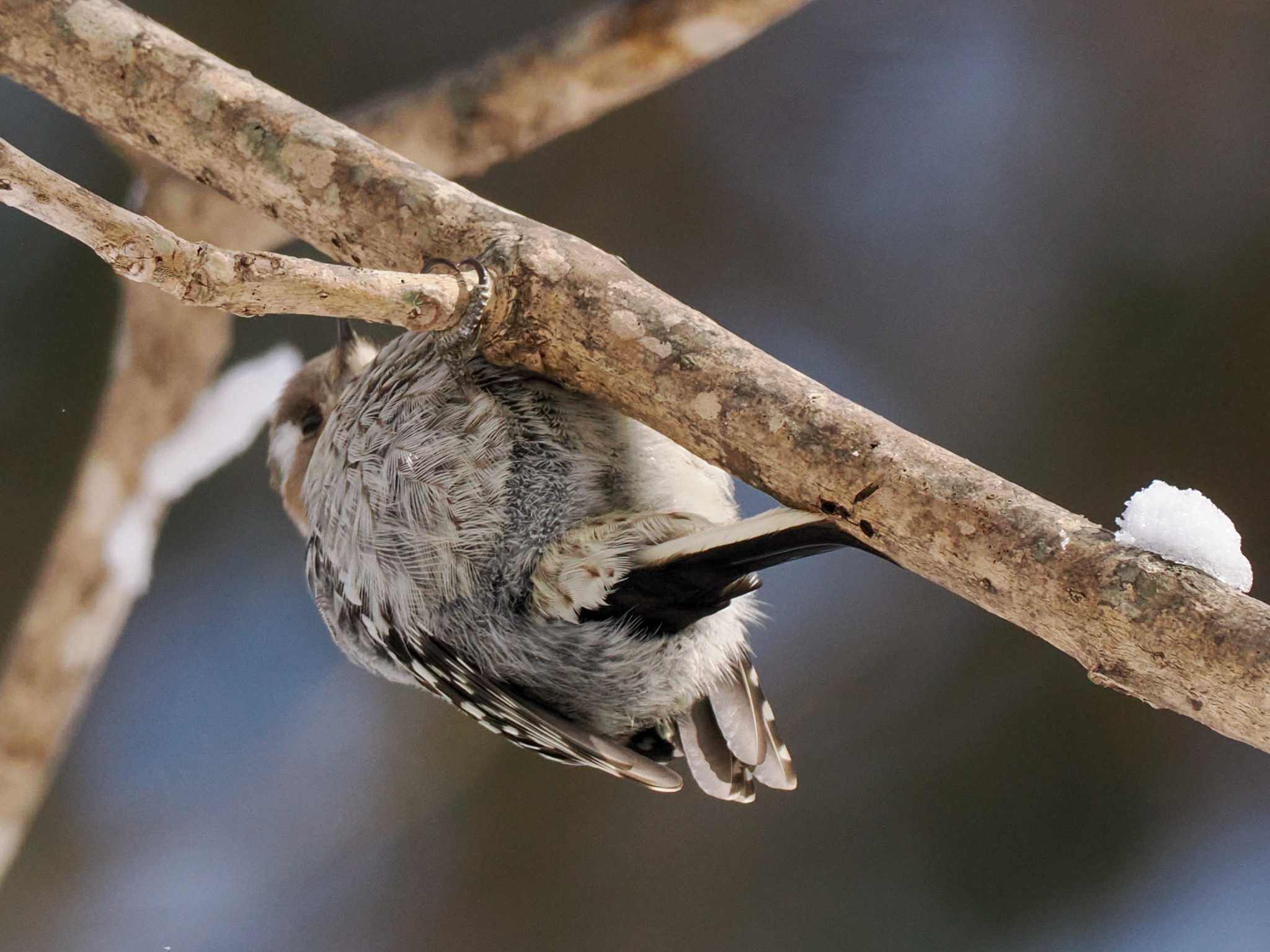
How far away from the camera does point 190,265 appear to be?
79cm

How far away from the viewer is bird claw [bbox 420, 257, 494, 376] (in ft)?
3.43

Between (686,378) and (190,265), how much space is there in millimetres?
460

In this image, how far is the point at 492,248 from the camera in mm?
1084

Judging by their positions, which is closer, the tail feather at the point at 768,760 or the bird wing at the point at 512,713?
the bird wing at the point at 512,713

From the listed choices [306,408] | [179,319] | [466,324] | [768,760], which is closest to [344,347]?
[306,408]

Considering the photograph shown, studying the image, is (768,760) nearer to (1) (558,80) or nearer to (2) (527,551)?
(2) (527,551)

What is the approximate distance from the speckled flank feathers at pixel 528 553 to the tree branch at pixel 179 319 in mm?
729

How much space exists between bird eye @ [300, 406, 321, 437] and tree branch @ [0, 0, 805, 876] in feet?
1.95

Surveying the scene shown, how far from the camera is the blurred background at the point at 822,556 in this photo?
5.64 feet

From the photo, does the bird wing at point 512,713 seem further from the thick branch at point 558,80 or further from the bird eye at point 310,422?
the thick branch at point 558,80

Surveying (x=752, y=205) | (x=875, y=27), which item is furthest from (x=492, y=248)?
(x=875, y=27)

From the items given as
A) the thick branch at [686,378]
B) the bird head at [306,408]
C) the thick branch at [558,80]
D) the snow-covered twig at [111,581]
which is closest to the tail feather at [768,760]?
the thick branch at [686,378]

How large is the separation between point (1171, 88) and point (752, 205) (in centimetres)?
72

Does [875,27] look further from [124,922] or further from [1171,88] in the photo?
[124,922]
